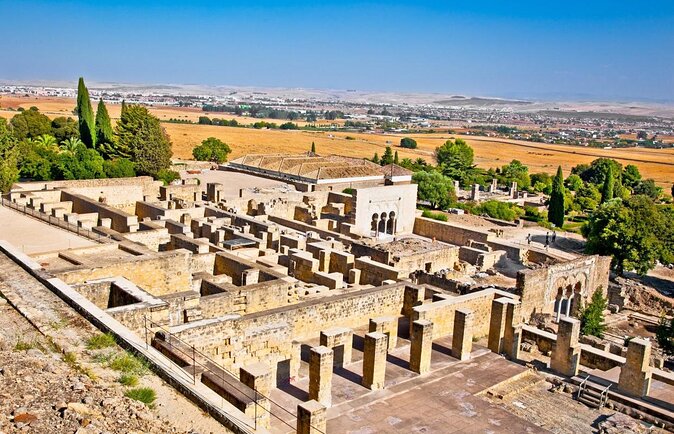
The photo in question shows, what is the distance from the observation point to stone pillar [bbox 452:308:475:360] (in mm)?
13977

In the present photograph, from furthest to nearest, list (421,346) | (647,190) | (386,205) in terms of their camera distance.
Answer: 1. (647,190)
2. (386,205)
3. (421,346)

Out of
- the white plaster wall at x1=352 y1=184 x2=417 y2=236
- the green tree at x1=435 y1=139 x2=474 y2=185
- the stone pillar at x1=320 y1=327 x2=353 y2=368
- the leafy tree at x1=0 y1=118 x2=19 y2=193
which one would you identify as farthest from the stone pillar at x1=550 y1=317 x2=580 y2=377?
the green tree at x1=435 y1=139 x2=474 y2=185

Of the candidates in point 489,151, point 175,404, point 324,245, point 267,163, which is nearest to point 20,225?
point 324,245

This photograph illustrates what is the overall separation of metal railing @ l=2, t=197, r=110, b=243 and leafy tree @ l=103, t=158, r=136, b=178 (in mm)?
12320

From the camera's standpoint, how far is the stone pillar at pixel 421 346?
1315 cm

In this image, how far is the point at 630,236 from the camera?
2717 centimetres

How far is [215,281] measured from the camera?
51.6ft

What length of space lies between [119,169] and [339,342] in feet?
89.8

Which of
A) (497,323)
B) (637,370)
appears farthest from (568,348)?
(497,323)

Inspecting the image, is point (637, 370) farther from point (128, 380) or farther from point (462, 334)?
point (128, 380)

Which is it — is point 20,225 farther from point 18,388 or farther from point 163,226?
point 18,388

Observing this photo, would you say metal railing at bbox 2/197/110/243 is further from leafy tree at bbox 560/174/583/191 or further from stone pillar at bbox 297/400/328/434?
leafy tree at bbox 560/174/583/191

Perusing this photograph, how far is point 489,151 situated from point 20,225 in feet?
323

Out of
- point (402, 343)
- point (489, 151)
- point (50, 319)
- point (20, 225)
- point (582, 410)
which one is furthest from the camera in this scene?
point (489, 151)
